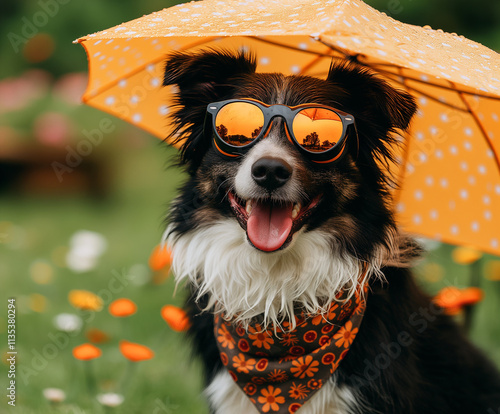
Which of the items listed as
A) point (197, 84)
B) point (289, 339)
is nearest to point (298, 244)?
point (289, 339)

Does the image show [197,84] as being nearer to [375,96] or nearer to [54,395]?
[375,96]

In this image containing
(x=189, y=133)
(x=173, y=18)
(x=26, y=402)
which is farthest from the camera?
(x=26, y=402)

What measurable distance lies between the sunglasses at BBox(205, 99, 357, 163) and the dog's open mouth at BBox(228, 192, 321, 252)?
231mm

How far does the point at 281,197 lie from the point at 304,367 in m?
0.75

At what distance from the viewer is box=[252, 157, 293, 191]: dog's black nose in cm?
245

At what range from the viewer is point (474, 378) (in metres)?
3.12

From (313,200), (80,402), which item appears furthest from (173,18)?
(80,402)

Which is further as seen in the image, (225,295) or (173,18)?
(225,295)

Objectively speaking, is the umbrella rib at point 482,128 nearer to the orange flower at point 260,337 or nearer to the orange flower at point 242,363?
the orange flower at point 260,337

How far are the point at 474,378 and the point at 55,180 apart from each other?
6651 millimetres

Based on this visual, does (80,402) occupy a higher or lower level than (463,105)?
lower

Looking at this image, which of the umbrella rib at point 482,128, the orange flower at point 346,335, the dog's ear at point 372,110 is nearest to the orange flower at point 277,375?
the orange flower at point 346,335

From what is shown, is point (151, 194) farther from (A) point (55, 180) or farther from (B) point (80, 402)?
(B) point (80, 402)

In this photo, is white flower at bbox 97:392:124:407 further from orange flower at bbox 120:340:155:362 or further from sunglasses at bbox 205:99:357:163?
sunglasses at bbox 205:99:357:163
